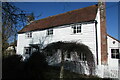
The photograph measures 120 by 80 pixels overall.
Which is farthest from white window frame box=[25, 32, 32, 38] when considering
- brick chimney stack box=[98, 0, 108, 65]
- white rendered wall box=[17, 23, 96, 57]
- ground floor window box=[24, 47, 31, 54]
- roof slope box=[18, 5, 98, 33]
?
brick chimney stack box=[98, 0, 108, 65]

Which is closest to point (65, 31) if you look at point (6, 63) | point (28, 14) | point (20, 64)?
point (20, 64)

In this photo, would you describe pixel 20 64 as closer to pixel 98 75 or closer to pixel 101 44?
pixel 98 75

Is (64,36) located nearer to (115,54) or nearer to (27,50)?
(115,54)

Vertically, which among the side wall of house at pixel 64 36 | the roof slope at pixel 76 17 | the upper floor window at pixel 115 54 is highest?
the roof slope at pixel 76 17

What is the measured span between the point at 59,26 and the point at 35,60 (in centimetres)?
663

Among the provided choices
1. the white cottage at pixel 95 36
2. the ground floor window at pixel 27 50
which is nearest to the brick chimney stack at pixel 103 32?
the white cottage at pixel 95 36

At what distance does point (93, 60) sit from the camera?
1049 cm

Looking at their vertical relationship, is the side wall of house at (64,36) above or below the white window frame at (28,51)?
above

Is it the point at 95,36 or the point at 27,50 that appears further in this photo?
the point at 27,50

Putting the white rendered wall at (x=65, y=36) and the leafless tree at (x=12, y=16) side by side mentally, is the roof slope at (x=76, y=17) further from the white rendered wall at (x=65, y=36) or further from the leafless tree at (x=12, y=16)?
the leafless tree at (x=12, y=16)

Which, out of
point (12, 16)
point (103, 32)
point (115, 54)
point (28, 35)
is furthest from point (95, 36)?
point (28, 35)

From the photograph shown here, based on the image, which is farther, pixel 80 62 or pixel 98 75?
pixel 80 62

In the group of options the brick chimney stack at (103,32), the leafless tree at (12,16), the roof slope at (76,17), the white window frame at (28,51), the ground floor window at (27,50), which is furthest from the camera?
the ground floor window at (27,50)

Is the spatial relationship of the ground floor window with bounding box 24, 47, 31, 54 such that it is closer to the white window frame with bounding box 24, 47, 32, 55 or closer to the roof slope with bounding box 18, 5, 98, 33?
the white window frame with bounding box 24, 47, 32, 55
